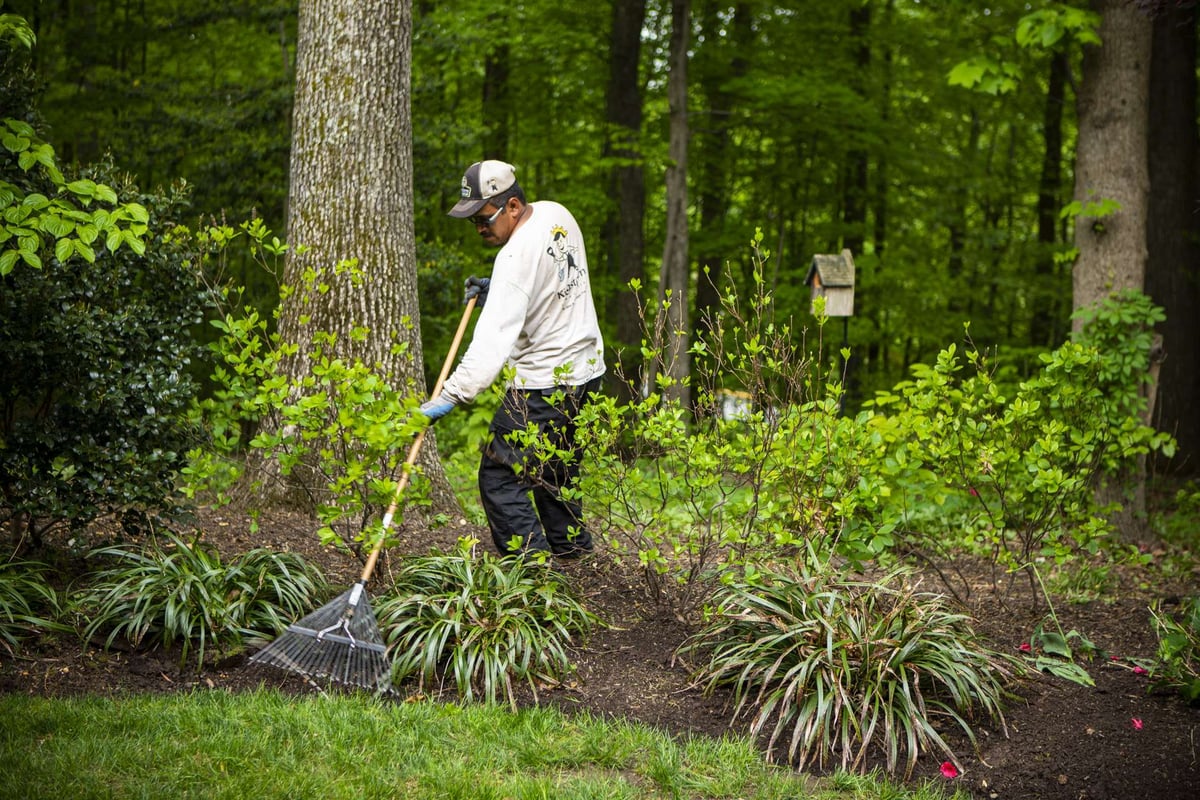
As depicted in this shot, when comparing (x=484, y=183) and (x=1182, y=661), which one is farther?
(x=484, y=183)

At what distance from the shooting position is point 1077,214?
24.1 ft

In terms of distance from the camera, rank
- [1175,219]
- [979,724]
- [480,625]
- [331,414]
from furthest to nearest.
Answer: [1175,219] < [331,414] < [480,625] < [979,724]

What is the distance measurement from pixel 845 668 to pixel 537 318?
209 cm

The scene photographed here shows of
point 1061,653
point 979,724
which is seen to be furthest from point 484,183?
point 1061,653

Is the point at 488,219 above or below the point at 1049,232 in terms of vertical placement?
below

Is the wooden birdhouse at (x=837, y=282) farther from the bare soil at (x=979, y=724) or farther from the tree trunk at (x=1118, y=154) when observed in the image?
the bare soil at (x=979, y=724)

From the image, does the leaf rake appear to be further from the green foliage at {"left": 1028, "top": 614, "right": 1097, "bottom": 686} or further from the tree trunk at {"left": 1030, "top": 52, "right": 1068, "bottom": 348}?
the tree trunk at {"left": 1030, "top": 52, "right": 1068, "bottom": 348}

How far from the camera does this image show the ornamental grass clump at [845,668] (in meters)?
3.71

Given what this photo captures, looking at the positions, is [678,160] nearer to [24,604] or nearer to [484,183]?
[484,183]

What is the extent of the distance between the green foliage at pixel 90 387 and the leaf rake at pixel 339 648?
4.00 feet

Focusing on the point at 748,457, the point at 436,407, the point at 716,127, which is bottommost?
the point at 748,457

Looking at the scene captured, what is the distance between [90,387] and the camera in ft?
14.6

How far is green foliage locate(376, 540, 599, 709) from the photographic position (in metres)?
4.02

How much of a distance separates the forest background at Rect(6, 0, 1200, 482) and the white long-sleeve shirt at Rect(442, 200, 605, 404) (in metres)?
4.13
